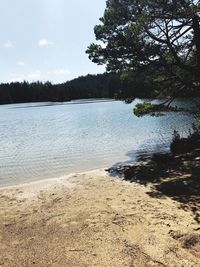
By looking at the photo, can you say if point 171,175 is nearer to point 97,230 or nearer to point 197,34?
point 97,230

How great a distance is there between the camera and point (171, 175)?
13492 mm

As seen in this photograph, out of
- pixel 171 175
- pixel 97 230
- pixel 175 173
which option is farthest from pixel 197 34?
pixel 97 230

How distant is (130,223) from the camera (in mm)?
8047

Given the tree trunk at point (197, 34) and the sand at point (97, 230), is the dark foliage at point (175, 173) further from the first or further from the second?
the tree trunk at point (197, 34)

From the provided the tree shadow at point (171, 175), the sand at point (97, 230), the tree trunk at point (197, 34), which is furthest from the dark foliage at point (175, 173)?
the tree trunk at point (197, 34)

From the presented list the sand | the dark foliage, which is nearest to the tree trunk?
the dark foliage

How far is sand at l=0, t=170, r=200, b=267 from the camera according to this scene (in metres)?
6.39

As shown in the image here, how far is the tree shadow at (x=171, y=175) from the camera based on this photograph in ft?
33.3

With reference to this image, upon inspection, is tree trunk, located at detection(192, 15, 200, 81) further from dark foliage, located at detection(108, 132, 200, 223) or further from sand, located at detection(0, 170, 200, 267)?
sand, located at detection(0, 170, 200, 267)

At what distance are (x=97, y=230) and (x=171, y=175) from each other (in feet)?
21.1

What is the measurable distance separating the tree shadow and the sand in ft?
1.51

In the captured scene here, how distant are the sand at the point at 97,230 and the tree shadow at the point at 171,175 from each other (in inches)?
18.2

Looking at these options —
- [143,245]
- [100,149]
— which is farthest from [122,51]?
[143,245]

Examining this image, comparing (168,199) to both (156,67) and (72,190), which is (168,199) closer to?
(72,190)
